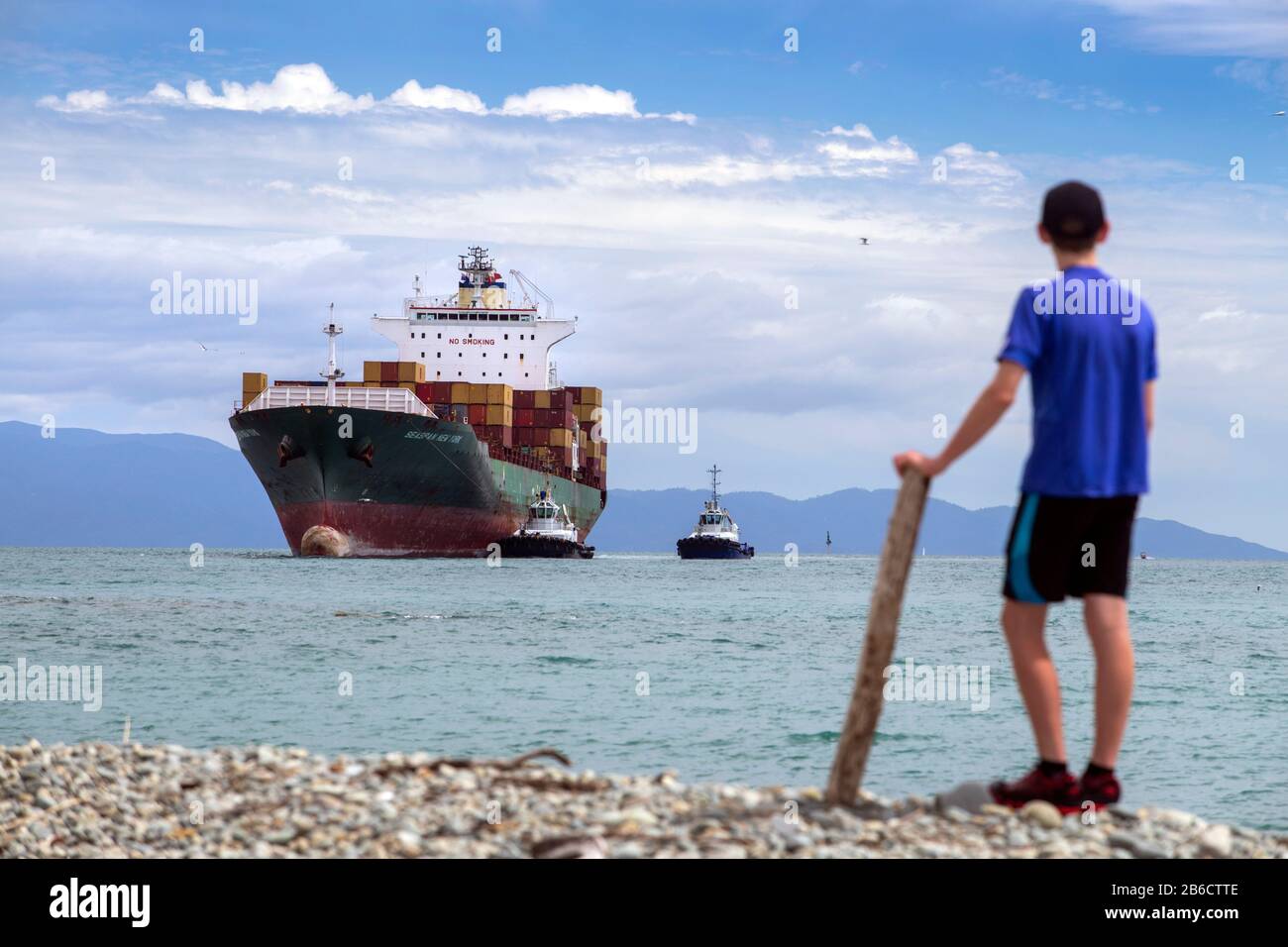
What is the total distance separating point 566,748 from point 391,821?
809 centimetres

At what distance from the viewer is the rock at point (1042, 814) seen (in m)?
4.91

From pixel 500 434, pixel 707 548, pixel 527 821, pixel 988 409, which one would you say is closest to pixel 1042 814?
pixel 988 409

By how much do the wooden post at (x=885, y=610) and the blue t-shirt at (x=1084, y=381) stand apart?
0.39m

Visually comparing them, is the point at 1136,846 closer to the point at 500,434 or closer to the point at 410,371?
the point at 500,434

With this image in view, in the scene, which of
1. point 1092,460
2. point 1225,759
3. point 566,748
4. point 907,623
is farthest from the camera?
point 907,623

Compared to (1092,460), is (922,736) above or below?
below

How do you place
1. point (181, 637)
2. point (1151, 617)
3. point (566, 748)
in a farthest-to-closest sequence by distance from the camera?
point (1151, 617) < point (181, 637) < point (566, 748)

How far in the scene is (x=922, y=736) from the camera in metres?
14.5

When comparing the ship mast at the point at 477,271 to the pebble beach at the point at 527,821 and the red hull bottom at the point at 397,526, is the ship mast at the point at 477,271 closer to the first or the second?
the red hull bottom at the point at 397,526

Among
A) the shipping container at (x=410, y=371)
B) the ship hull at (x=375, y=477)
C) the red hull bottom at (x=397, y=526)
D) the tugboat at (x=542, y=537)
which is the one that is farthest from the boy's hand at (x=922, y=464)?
the shipping container at (x=410, y=371)

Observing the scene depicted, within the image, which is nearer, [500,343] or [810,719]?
[810,719]
